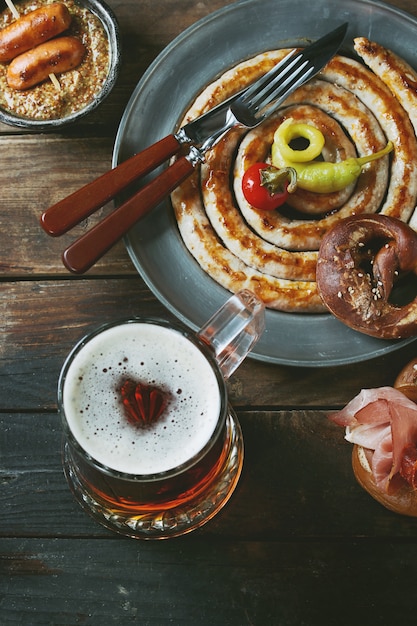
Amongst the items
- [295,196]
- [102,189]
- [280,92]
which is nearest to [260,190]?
[295,196]

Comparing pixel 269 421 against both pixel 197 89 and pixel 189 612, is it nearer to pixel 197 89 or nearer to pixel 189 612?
pixel 189 612

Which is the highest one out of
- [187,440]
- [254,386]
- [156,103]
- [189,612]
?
[156,103]

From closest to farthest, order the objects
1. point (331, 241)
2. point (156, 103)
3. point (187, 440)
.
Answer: point (187, 440) → point (331, 241) → point (156, 103)

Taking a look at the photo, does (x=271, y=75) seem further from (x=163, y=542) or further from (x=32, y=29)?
(x=163, y=542)

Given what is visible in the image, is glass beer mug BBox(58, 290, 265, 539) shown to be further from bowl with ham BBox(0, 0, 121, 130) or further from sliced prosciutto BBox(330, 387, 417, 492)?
bowl with ham BBox(0, 0, 121, 130)

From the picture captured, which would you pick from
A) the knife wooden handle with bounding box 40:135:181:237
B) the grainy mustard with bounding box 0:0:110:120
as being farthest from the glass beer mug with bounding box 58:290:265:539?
the grainy mustard with bounding box 0:0:110:120


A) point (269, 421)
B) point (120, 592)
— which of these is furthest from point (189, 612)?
point (269, 421)

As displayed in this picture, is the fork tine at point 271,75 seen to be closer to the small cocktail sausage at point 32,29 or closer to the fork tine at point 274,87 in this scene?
the fork tine at point 274,87

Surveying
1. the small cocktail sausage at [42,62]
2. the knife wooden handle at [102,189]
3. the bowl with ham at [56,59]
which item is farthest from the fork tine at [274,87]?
the small cocktail sausage at [42,62]
